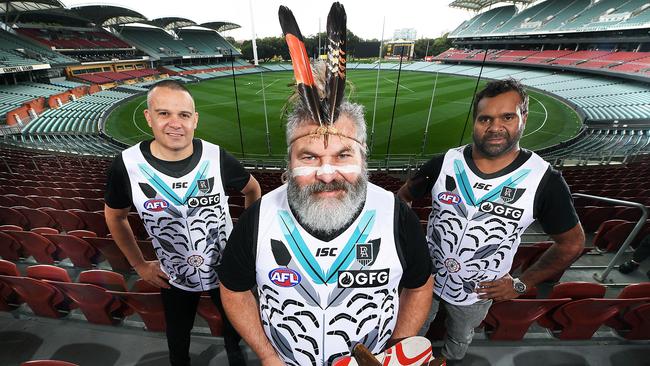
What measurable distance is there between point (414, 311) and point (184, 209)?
6.10ft

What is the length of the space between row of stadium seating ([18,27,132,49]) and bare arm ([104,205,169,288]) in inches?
2083

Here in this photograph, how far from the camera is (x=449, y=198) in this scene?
2.29 meters

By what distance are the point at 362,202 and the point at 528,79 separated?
49102 mm

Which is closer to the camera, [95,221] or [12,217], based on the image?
[95,221]

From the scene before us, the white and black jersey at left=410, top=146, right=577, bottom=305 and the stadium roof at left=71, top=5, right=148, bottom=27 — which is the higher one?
the stadium roof at left=71, top=5, right=148, bottom=27

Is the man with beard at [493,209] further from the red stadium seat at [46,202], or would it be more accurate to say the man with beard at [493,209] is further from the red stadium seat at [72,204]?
the red stadium seat at [46,202]

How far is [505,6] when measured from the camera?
6034 cm

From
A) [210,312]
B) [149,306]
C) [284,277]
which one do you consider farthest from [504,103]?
[149,306]

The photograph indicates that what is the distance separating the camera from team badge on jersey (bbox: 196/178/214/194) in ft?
7.66

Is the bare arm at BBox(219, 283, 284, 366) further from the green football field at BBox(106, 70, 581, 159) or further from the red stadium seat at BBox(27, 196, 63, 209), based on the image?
the green football field at BBox(106, 70, 581, 159)

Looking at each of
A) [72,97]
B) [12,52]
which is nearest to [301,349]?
[72,97]

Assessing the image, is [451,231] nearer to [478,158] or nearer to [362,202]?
[478,158]

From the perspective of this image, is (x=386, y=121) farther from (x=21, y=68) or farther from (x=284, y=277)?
(x=21, y=68)

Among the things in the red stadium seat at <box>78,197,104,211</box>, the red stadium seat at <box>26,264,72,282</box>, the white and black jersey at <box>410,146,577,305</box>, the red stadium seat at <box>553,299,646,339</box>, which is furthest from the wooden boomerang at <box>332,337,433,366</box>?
the red stadium seat at <box>78,197,104,211</box>
